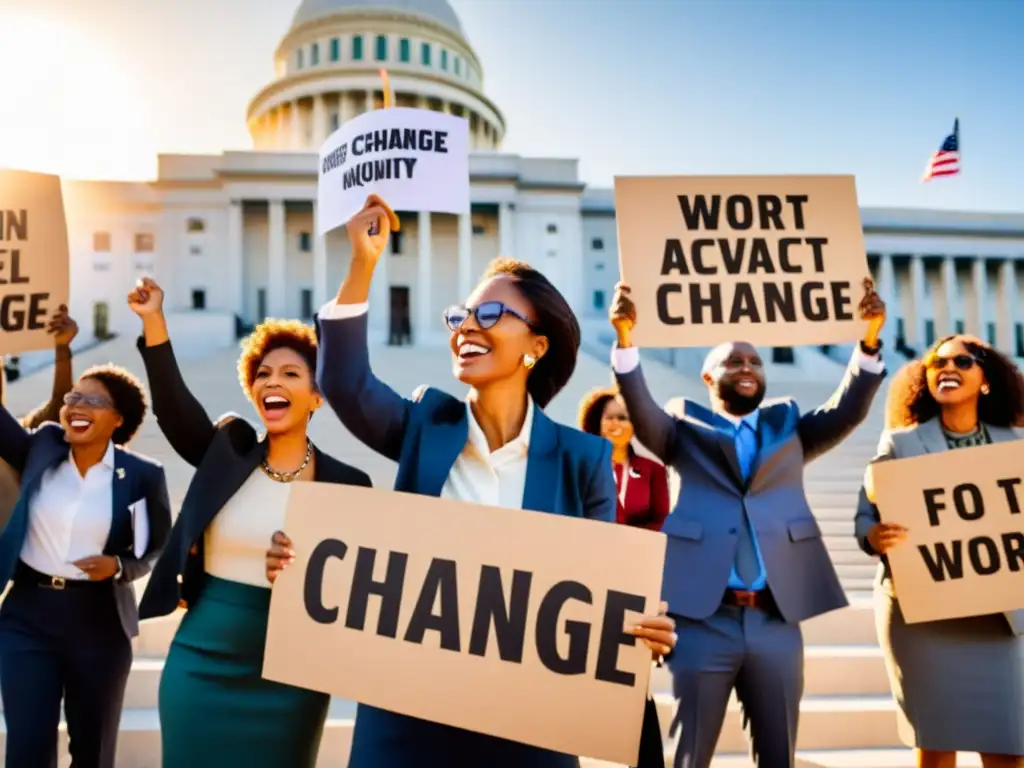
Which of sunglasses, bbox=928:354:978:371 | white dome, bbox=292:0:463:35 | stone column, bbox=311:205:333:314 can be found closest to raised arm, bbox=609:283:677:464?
sunglasses, bbox=928:354:978:371

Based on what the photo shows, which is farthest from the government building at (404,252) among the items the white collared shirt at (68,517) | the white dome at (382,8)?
the white collared shirt at (68,517)

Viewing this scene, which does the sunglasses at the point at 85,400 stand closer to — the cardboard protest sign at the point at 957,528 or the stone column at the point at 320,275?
the cardboard protest sign at the point at 957,528

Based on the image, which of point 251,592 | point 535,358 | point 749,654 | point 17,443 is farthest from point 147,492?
point 749,654

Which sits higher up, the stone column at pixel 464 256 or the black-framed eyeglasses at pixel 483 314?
the stone column at pixel 464 256

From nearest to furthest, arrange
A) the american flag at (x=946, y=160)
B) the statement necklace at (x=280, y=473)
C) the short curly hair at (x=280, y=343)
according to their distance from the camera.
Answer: the statement necklace at (x=280, y=473) < the short curly hair at (x=280, y=343) < the american flag at (x=946, y=160)

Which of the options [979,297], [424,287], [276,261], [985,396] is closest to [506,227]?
[424,287]

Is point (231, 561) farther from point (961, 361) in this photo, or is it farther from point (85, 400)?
point (961, 361)

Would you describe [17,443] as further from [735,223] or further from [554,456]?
[735,223]

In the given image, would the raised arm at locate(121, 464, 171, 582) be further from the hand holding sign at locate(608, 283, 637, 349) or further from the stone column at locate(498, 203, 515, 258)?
the stone column at locate(498, 203, 515, 258)

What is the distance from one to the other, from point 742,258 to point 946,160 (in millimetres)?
7326

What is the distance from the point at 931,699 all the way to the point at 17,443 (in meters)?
4.23

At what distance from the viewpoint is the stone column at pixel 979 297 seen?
4931cm

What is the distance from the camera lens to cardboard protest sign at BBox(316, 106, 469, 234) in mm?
3363

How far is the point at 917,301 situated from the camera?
4953 cm
